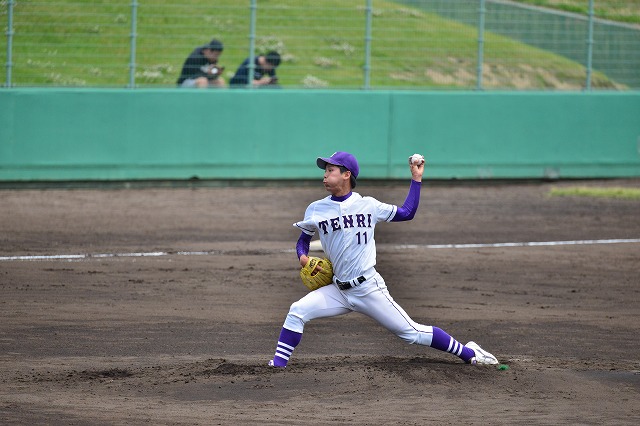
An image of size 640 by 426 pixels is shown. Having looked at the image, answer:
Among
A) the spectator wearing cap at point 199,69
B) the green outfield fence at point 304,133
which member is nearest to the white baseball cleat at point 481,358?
the green outfield fence at point 304,133

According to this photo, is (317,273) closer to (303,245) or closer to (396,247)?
(303,245)

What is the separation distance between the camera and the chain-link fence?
1872 centimetres

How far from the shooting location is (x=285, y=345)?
781 centimetres

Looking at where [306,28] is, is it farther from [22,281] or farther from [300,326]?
[300,326]

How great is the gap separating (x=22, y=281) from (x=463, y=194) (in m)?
9.98

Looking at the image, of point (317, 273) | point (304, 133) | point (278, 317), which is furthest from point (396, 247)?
point (317, 273)

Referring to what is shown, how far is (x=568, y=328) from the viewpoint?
1003 centimetres

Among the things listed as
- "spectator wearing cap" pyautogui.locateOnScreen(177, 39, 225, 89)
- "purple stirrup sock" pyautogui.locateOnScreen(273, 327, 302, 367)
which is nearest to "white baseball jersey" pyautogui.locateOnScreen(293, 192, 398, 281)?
"purple stirrup sock" pyautogui.locateOnScreen(273, 327, 302, 367)

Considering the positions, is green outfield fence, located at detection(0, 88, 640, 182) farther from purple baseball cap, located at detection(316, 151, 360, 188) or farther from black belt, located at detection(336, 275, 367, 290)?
black belt, located at detection(336, 275, 367, 290)

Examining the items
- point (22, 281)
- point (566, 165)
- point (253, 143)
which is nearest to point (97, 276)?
point (22, 281)

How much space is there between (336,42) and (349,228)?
523 inches

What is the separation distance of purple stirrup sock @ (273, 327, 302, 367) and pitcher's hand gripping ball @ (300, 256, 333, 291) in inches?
15.4

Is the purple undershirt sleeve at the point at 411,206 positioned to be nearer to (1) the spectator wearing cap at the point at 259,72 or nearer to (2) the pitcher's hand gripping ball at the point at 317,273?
(2) the pitcher's hand gripping ball at the point at 317,273

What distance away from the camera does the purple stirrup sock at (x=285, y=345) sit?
7.79 meters
